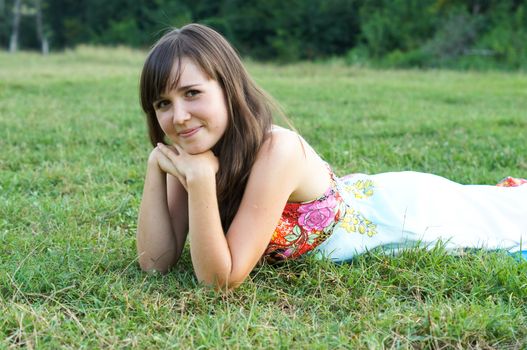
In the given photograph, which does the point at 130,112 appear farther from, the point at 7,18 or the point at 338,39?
the point at 7,18

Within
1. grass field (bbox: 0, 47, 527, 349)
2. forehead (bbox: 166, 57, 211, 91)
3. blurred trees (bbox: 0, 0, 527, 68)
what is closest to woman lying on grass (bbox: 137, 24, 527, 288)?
forehead (bbox: 166, 57, 211, 91)

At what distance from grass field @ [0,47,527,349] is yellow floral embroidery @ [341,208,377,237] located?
151 millimetres

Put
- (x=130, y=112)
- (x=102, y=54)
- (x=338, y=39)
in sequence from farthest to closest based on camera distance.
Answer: (x=338, y=39)
(x=102, y=54)
(x=130, y=112)

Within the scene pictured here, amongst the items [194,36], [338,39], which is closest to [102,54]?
[338,39]

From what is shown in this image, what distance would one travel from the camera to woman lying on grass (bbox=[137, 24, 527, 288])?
93.5 inches

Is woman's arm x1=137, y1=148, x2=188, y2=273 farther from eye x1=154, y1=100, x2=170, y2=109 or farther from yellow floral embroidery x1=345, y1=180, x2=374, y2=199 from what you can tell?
yellow floral embroidery x1=345, y1=180, x2=374, y2=199

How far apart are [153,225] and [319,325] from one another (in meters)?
0.86

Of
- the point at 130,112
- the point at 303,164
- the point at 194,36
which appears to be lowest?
the point at 130,112

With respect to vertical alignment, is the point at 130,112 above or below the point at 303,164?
below

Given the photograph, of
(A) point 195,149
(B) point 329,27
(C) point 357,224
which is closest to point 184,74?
(A) point 195,149

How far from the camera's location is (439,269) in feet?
8.50

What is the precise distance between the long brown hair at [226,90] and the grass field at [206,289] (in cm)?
45

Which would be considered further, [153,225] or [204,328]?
[153,225]

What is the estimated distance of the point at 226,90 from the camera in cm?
245
